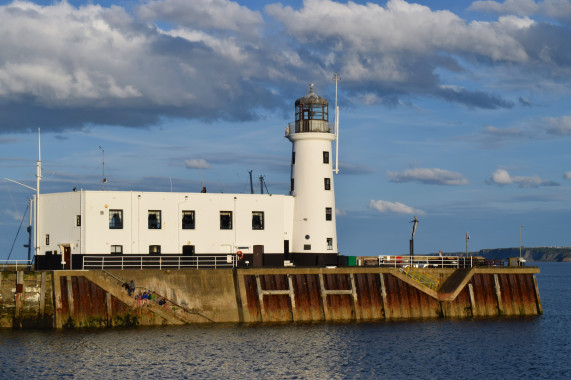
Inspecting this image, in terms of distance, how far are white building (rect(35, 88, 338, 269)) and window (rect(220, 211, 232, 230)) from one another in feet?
0.25

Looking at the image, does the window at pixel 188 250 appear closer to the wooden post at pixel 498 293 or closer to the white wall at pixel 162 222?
the white wall at pixel 162 222

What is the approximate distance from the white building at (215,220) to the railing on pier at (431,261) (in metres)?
4.11

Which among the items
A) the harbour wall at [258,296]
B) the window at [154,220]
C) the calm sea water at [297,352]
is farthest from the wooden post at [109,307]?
the window at [154,220]

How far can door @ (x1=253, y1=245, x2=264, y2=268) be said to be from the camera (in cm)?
6128

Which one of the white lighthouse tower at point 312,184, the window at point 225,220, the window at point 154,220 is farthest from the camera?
the white lighthouse tower at point 312,184

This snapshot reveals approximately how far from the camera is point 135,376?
4100 cm

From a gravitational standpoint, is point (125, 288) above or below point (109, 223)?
below

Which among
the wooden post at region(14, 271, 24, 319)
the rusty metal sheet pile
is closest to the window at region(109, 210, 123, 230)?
the wooden post at region(14, 271, 24, 319)

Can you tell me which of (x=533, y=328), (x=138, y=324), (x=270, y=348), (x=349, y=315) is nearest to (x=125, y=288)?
(x=138, y=324)

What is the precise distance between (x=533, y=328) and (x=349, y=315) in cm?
1330

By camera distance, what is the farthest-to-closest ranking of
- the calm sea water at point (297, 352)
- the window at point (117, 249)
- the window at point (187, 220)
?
the window at point (187, 220) → the window at point (117, 249) → the calm sea water at point (297, 352)

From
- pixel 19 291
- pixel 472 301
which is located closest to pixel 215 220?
pixel 19 291

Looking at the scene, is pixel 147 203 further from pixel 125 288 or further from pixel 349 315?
pixel 349 315

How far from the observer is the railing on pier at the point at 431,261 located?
204 ft
